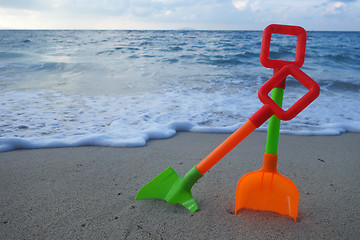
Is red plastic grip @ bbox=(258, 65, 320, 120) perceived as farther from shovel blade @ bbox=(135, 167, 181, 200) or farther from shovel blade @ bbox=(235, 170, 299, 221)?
shovel blade @ bbox=(135, 167, 181, 200)

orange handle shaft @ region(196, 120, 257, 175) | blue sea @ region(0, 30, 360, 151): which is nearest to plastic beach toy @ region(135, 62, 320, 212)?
orange handle shaft @ region(196, 120, 257, 175)

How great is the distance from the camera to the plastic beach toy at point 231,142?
955mm

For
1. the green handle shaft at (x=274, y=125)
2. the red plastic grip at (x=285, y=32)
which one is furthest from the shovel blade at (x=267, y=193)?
the red plastic grip at (x=285, y=32)

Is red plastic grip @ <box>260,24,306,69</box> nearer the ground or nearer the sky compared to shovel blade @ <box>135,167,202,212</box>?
nearer the sky

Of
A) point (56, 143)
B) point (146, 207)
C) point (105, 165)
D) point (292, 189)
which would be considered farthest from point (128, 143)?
point (292, 189)

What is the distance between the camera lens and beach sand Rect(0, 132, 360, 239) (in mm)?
1173

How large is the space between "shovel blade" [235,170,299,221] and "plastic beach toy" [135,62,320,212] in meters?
0.20

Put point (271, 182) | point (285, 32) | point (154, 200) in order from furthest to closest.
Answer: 1. point (154, 200)
2. point (271, 182)
3. point (285, 32)

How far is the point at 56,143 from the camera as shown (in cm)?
225

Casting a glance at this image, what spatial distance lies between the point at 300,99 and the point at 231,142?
0.31 m

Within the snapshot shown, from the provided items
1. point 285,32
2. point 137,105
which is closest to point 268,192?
point 285,32

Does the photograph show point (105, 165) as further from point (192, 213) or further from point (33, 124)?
point (33, 124)

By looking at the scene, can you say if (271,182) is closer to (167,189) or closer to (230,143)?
(230,143)

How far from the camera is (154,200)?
4.55 feet
